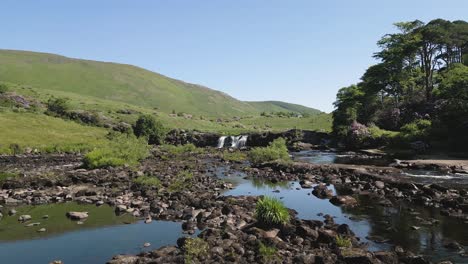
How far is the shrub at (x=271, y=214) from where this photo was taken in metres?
22.0

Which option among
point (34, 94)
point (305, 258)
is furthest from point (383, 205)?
point (34, 94)

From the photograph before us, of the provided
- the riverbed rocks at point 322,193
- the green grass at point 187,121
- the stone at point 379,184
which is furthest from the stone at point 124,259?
the green grass at point 187,121

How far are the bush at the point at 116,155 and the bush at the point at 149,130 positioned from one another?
132ft

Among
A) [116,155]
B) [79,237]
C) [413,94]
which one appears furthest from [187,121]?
[79,237]

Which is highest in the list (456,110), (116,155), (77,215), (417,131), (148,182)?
(456,110)

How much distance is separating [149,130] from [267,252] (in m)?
87.6

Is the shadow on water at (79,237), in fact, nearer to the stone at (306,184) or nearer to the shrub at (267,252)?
the shrub at (267,252)

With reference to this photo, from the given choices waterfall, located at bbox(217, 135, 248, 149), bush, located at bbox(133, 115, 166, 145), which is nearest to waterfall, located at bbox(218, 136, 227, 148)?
waterfall, located at bbox(217, 135, 248, 149)

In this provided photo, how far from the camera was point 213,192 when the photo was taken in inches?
1388

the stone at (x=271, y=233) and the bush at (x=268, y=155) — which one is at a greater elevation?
the bush at (x=268, y=155)

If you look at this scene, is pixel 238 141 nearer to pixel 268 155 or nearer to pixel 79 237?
pixel 268 155

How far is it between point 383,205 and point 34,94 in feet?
470

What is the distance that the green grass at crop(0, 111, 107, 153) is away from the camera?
3059 inches

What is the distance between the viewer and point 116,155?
54000 mm
